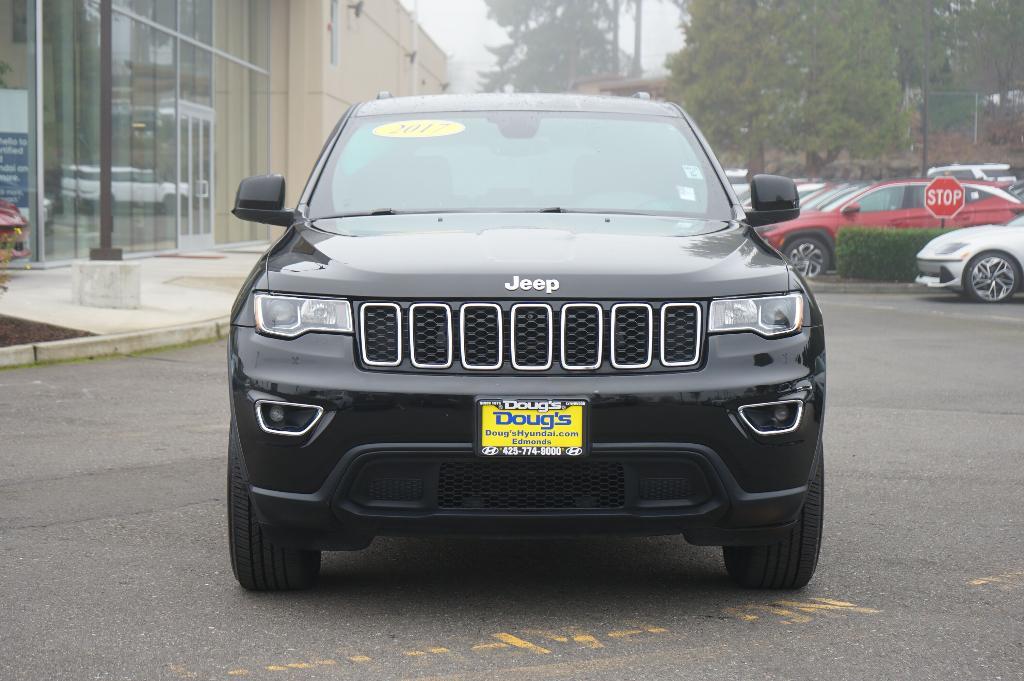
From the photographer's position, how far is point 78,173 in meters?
22.0


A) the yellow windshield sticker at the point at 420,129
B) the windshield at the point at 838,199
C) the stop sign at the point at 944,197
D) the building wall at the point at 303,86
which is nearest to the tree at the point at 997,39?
the building wall at the point at 303,86

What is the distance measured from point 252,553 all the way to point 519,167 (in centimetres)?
191

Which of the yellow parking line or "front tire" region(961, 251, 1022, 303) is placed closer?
the yellow parking line

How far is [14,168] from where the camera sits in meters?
19.9

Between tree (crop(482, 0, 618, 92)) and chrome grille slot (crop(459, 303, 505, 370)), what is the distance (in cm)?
11047

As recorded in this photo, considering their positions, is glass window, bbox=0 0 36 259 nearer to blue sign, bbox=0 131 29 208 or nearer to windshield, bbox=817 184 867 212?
blue sign, bbox=0 131 29 208

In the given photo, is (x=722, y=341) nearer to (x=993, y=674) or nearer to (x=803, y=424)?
(x=803, y=424)

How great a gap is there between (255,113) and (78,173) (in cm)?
1351

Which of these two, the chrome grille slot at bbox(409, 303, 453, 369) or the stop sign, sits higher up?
the stop sign

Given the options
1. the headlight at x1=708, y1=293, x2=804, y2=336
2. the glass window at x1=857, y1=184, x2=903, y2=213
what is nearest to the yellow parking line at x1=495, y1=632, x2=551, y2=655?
the headlight at x1=708, y1=293, x2=804, y2=336

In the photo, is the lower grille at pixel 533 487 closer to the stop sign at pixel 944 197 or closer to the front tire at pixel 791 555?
the front tire at pixel 791 555

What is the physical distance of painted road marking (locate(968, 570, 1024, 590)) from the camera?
16.7 ft

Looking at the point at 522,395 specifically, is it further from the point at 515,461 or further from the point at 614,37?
the point at 614,37

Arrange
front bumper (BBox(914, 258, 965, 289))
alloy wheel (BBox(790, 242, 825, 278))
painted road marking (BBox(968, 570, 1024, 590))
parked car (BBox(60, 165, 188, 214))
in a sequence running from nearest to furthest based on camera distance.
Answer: painted road marking (BBox(968, 570, 1024, 590)), front bumper (BBox(914, 258, 965, 289)), parked car (BBox(60, 165, 188, 214)), alloy wheel (BBox(790, 242, 825, 278))
